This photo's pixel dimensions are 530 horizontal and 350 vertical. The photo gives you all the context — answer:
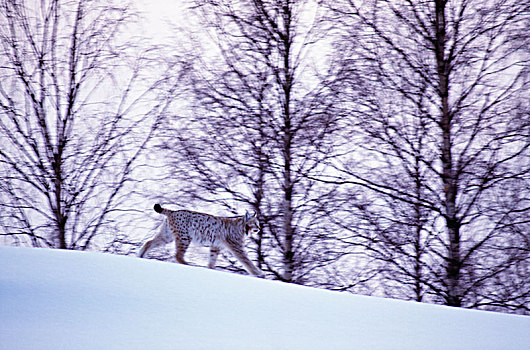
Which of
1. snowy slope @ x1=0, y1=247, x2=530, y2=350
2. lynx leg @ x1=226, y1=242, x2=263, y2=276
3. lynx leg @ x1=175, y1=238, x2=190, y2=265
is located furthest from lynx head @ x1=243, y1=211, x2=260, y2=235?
snowy slope @ x1=0, y1=247, x2=530, y2=350

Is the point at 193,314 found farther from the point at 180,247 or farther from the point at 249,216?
the point at 249,216

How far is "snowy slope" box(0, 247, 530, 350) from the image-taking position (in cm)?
312

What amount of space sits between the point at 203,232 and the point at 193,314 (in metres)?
5.44

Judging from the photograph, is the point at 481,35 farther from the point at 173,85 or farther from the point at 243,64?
the point at 173,85

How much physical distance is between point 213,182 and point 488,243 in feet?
16.6

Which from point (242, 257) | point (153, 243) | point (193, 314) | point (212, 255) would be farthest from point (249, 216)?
point (193, 314)

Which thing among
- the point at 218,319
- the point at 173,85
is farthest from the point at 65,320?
the point at 173,85

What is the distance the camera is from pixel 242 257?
8.74 m

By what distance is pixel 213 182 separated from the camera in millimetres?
11023

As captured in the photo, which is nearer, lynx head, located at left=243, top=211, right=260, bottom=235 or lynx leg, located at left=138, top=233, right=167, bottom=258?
lynx leg, located at left=138, top=233, right=167, bottom=258

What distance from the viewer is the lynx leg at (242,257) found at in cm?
868

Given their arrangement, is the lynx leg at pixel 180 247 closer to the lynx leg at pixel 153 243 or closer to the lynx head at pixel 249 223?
the lynx leg at pixel 153 243

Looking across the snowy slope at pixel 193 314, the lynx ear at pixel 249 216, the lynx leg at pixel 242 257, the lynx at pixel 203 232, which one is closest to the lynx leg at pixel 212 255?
the lynx at pixel 203 232

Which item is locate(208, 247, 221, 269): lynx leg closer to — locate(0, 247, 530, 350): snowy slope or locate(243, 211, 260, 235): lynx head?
locate(243, 211, 260, 235): lynx head
